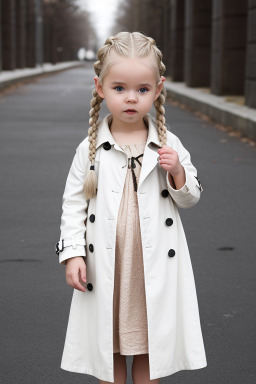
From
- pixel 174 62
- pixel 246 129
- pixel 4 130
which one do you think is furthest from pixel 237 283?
pixel 174 62

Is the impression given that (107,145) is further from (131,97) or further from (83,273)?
(83,273)

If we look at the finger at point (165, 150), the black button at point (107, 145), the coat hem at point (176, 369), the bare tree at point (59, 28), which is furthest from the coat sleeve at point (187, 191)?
the bare tree at point (59, 28)

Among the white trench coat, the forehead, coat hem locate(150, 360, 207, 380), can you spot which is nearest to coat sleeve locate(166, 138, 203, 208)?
the white trench coat

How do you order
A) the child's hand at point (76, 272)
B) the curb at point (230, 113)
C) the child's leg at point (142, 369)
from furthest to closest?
1. the curb at point (230, 113)
2. the child's leg at point (142, 369)
3. the child's hand at point (76, 272)

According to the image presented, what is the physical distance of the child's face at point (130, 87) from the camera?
2734 millimetres

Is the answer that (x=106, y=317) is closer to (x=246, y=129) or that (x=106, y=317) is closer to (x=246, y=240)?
(x=246, y=240)

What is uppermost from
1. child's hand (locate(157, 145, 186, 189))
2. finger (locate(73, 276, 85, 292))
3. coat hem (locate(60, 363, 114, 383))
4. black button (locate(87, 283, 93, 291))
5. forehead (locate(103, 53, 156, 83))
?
forehead (locate(103, 53, 156, 83))

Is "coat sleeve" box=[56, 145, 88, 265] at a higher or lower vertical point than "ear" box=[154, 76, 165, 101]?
lower

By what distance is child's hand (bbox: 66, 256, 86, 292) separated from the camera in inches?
111

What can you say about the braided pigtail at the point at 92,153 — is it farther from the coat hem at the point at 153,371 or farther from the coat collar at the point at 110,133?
the coat hem at the point at 153,371

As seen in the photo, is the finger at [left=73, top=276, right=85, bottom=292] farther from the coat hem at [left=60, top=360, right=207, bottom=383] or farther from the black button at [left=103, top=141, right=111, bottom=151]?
the black button at [left=103, top=141, right=111, bottom=151]

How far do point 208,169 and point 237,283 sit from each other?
201 inches

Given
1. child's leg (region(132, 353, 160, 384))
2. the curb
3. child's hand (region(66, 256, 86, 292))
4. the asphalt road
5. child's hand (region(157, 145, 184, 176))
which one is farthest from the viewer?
the curb

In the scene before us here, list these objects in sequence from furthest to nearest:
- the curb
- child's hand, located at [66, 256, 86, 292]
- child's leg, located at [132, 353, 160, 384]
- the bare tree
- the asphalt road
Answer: the bare tree
the curb
the asphalt road
child's leg, located at [132, 353, 160, 384]
child's hand, located at [66, 256, 86, 292]
